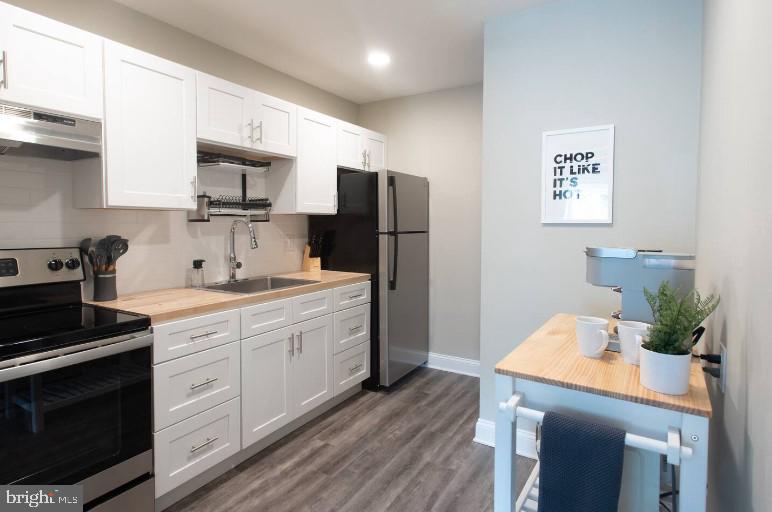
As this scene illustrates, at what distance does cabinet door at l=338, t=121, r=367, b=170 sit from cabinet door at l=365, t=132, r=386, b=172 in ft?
0.25

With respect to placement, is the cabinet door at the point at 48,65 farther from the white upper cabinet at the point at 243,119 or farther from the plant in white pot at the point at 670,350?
the plant in white pot at the point at 670,350

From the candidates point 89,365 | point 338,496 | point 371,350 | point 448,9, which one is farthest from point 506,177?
point 89,365

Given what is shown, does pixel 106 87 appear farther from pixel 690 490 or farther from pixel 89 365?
pixel 690 490

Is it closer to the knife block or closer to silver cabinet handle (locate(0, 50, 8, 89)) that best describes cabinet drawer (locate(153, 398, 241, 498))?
the knife block

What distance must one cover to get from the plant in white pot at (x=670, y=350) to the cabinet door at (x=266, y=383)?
1.95m

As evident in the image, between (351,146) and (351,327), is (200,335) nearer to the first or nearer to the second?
(351,327)

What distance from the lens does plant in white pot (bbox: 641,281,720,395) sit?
113 cm

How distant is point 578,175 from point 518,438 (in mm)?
1562

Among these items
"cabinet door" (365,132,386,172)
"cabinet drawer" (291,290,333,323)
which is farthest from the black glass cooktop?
"cabinet door" (365,132,386,172)

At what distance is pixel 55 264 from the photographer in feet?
6.80

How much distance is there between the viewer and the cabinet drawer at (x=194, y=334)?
6.45ft

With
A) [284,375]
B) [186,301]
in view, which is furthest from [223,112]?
[284,375]

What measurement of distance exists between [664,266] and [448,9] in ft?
6.06

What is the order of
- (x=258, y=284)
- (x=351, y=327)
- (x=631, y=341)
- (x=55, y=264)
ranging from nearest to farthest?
(x=631, y=341), (x=55, y=264), (x=258, y=284), (x=351, y=327)
